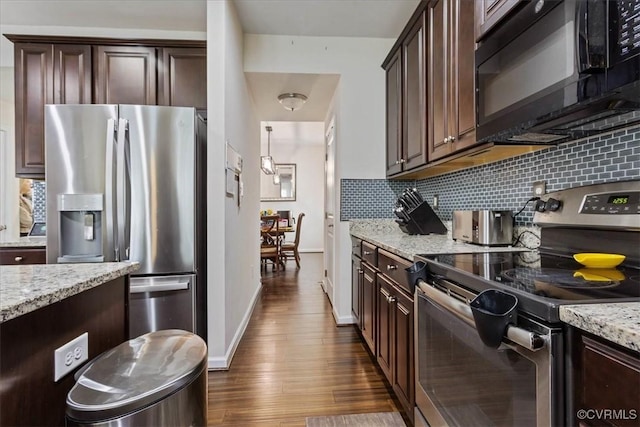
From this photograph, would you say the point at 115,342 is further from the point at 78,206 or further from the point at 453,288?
the point at 78,206

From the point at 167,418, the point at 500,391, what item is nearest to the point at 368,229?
the point at 500,391

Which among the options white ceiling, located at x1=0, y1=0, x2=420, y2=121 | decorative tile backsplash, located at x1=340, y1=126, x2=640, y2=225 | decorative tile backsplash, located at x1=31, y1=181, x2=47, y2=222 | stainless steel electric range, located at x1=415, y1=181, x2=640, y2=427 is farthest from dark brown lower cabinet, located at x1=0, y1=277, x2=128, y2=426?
decorative tile backsplash, located at x1=31, y1=181, x2=47, y2=222

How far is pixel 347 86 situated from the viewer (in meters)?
3.06

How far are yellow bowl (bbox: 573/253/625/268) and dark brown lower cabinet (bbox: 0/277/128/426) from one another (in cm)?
160

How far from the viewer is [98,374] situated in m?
0.81

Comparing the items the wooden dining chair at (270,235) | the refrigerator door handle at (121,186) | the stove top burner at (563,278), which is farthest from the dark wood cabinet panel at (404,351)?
the wooden dining chair at (270,235)

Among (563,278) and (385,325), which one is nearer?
(563,278)

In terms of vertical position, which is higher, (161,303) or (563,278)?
(563,278)

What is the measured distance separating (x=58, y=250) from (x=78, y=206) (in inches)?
12.6

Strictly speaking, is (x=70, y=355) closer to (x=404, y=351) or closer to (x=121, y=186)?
(x=404, y=351)

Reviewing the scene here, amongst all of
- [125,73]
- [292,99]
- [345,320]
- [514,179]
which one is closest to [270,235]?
[292,99]

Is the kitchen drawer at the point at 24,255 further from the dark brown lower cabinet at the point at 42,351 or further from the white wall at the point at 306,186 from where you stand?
the white wall at the point at 306,186

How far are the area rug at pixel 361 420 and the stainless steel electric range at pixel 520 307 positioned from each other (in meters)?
0.35

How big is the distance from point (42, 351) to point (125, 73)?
102 inches
